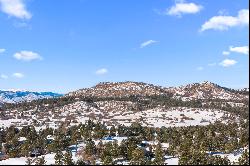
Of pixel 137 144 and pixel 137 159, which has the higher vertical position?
pixel 137 144

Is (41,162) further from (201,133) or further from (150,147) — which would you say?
(201,133)

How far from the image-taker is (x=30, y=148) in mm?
141500

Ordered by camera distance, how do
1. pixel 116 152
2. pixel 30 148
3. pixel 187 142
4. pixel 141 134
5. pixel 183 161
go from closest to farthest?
pixel 183 161 → pixel 116 152 → pixel 187 142 → pixel 30 148 → pixel 141 134

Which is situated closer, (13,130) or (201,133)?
(201,133)

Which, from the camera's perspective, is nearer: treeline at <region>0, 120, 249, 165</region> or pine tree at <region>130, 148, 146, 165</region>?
pine tree at <region>130, 148, 146, 165</region>

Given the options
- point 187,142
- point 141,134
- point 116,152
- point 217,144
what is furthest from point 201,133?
point 116,152

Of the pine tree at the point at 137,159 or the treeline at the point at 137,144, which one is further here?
the treeline at the point at 137,144

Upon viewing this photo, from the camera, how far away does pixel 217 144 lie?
452ft

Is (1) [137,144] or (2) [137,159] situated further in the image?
(1) [137,144]

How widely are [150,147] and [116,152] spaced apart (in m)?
19.0

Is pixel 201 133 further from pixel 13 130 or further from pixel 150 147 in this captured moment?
pixel 13 130

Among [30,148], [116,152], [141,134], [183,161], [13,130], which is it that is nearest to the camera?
[183,161]

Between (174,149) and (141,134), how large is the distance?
1443 inches

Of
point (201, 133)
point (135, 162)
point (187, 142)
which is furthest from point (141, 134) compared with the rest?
point (135, 162)
